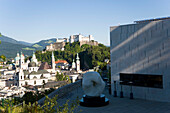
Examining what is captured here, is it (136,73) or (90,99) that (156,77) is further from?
(90,99)

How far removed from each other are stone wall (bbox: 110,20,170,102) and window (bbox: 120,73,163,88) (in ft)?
0.90

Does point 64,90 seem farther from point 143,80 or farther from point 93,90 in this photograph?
point 143,80

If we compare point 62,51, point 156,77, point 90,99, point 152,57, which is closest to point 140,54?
point 152,57

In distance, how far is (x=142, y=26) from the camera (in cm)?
1697

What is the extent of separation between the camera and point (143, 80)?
17281 mm

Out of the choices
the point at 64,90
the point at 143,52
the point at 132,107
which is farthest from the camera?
the point at 64,90

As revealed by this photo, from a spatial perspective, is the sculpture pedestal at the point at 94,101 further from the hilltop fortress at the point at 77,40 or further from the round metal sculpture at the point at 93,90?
the hilltop fortress at the point at 77,40

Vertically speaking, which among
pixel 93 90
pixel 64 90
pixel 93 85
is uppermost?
pixel 93 85

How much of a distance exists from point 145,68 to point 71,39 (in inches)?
6990

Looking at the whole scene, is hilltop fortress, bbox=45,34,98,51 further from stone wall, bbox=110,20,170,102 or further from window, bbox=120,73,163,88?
window, bbox=120,73,163,88

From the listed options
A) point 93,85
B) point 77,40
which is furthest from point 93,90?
point 77,40

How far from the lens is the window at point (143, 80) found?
53.9 ft

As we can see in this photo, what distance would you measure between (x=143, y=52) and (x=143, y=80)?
238 cm

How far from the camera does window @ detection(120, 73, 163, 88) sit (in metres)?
16.4
